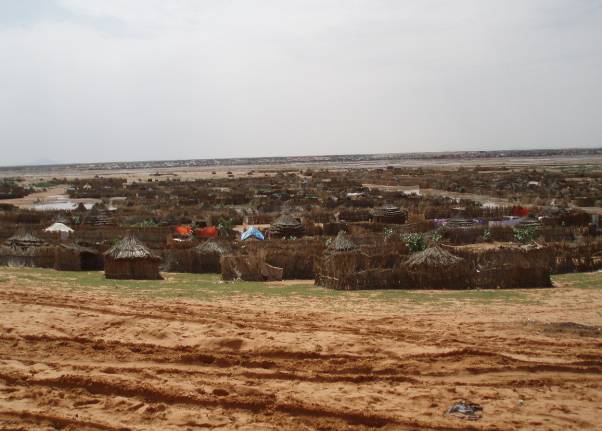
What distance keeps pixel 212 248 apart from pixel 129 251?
9.19 feet

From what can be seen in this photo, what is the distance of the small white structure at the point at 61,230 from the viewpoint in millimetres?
24141

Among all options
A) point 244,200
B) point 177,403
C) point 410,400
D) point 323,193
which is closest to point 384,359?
point 410,400

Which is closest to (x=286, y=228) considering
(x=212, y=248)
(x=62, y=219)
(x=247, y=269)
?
(x=212, y=248)

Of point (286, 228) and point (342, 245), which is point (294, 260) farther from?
point (286, 228)

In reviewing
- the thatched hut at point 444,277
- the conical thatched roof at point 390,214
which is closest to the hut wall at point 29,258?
the thatched hut at point 444,277

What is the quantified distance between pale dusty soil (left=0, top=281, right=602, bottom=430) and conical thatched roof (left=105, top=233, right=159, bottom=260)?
235 inches

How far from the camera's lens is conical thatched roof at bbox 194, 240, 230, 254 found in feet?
65.5

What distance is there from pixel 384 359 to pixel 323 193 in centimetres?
4202

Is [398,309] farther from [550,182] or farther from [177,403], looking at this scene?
[550,182]

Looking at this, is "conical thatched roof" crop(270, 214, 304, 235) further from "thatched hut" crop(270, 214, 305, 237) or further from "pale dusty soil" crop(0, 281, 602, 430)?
"pale dusty soil" crop(0, 281, 602, 430)

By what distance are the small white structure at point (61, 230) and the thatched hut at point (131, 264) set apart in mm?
6433

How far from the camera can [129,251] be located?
18.3 meters

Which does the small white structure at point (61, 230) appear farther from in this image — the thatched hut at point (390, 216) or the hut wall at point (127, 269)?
the thatched hut at point (390, 216)

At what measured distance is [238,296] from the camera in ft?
47.4
